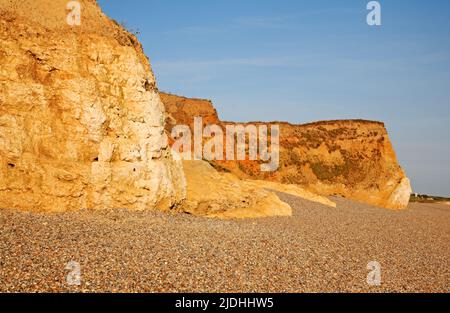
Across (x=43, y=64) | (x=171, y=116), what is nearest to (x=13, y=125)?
(x=43, y=64)

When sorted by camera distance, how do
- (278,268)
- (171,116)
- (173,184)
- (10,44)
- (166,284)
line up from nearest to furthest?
(166,284) → (278,268) → (10,44) → (173,184) → (171,116)

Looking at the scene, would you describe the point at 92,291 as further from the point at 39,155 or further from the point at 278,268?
the point at 39,155

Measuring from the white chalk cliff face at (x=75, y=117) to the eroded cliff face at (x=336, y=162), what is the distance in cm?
2056

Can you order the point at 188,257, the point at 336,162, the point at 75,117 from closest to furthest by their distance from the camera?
the point at 188,257 < the point at 75,117 < the point at 336,162

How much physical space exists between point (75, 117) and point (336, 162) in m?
31.4

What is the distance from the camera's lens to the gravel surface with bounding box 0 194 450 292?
26.8 feet

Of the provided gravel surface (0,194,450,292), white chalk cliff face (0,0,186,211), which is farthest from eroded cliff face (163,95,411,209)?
gravel surface (0,194,450,292)

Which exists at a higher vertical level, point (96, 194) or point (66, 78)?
point (66, 78)

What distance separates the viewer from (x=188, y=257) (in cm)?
985

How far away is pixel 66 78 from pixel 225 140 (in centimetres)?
2562

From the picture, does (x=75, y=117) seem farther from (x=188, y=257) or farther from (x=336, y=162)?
(x=336, y=162)

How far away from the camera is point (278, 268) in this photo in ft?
33.4

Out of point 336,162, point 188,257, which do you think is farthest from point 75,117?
point 336,162
